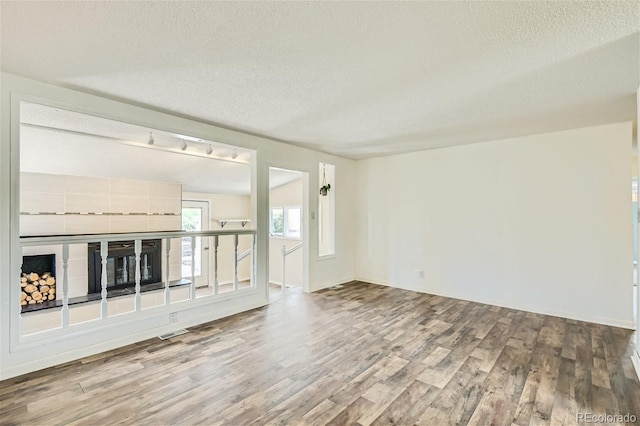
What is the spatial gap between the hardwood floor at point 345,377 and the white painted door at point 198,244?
12.3 feet

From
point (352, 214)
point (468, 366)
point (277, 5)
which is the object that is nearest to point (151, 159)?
point (352, 214)

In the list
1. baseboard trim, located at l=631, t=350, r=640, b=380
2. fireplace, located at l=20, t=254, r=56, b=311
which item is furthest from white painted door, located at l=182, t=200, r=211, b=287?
baseboard trim, located at l=631, t=350, r=640, b=380

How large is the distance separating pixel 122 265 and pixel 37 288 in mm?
1135

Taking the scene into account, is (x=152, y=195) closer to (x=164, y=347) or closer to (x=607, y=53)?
(x=164, y=347)

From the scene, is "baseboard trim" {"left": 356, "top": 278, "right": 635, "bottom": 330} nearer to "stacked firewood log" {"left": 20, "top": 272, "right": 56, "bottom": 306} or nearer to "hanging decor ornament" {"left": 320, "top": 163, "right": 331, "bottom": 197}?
"hanging decor ornament" {"left": 320, "top": 163, "right": 331, "bottom": 197}

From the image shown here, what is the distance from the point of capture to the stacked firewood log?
4340 millimetres

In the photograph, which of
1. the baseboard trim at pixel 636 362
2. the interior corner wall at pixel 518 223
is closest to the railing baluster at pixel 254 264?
the interior corner wall at pixel 518 223

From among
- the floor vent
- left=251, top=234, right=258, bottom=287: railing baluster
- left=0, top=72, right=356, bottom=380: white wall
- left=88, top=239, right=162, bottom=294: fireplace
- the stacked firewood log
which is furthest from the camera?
left=88, top=239, right=162, bottom=294: fireplace

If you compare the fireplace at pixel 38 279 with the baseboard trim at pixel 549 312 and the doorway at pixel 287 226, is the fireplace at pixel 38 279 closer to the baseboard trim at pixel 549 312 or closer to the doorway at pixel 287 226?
the doorway at pixel 287 226

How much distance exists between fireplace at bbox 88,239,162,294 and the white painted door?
105 cm

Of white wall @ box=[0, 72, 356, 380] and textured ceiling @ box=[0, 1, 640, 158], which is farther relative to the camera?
white wall @ box=[0, 72, 356, 380]

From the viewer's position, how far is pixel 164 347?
2.87 m

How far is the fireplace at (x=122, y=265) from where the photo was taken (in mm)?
4961

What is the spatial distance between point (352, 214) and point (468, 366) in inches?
142
